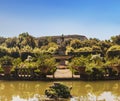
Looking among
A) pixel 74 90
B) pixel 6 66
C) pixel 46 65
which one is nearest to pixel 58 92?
pixel 74 90

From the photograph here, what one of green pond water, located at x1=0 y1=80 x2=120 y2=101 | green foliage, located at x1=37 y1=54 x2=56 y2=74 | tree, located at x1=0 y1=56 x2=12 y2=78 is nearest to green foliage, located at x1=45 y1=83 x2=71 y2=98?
green pond water, located at x1=0 y1=80 x2=120 y2=101

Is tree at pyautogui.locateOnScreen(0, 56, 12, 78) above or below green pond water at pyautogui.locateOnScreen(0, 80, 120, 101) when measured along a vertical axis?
above

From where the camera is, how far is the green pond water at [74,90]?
63.3 ft

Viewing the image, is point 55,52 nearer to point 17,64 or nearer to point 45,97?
point 17,64

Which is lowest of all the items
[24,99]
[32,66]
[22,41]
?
[24,99]

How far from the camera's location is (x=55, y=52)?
54.3m

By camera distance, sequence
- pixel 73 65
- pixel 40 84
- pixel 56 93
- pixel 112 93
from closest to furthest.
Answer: pixel 56 93, pixel 112 93, pixel 40 84, pixel 73 65

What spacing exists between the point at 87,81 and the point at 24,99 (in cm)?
816

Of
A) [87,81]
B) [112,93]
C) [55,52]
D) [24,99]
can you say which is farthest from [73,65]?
[55,52]

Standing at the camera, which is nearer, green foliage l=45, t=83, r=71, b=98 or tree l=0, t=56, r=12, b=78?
green foliage l=45, t=83, r=71, b=98

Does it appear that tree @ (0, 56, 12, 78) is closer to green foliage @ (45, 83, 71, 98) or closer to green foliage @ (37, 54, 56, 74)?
green foliage @ (37, 54, 56, 74)

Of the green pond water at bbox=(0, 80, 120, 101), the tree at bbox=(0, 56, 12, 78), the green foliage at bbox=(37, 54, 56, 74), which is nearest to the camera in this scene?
the green pond water at bbox=(0, 80, 120, 101)

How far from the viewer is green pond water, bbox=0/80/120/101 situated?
760 inches

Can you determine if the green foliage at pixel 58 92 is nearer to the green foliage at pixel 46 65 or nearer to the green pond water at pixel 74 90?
the green pond water at pixel 74 90
